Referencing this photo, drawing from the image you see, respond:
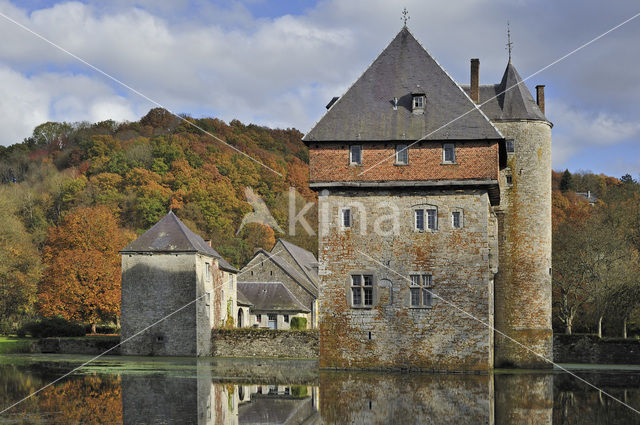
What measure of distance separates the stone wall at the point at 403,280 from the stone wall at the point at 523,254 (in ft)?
16.1

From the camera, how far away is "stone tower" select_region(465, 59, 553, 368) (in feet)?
111

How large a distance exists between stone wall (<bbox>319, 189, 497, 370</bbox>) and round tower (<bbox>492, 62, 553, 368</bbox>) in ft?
16.2

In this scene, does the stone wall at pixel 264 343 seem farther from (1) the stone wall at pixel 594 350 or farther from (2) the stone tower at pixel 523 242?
(1) the stone wall at pixel 594 350

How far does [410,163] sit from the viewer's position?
29.9 m

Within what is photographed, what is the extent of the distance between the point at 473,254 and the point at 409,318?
3.36 metres

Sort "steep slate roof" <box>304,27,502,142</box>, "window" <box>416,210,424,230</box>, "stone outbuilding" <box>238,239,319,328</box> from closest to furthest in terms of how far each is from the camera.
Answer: "window" <box>416,210,424,230</box> < "steep slate roof" <box>304,27,502,142</box> < "stone outbuilding" <box>238,239,319,328</box>

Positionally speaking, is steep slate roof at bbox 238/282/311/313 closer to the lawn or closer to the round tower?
the lawn

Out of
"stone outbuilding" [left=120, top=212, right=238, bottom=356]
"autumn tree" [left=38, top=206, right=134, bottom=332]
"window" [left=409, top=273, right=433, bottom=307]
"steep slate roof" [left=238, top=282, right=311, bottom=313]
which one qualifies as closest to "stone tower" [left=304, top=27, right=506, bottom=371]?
"window" [left=409, top=273, right=433, bottom=307]

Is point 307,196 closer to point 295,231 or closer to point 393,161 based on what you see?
point 295,231

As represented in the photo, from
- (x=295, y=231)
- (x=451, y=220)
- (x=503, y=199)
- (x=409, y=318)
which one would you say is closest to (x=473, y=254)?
(x=451, y=220)

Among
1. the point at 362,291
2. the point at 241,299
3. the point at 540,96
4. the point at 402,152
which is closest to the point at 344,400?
the point at 362,291

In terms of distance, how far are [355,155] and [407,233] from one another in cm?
362

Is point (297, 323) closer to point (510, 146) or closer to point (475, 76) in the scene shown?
point (510, 146)

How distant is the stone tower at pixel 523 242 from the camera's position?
33812mm
